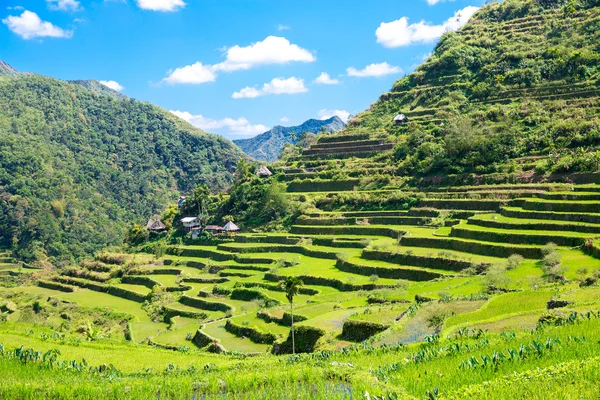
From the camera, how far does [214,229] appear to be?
56.3 metres

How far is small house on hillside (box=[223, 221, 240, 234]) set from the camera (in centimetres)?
5372

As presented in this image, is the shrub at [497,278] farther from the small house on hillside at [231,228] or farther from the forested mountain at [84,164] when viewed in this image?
the forested mountain at [84,164]

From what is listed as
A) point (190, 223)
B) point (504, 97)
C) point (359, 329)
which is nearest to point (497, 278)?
point (359, 329)

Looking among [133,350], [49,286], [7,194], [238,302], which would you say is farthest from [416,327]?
[7,194]

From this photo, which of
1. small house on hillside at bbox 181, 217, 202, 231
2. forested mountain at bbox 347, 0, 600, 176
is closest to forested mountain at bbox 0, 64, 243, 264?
small house on hillside at bbox 181, 217, 202, 231

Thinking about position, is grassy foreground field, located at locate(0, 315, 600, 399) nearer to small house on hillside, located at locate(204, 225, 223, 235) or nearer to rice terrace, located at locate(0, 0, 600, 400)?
rice terrace, located at locate(0, 0, 600, 400)

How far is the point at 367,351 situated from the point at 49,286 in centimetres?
4513

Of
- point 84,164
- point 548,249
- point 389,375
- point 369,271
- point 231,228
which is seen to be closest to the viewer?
point 389,375

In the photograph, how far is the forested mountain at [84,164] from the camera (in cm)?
8362

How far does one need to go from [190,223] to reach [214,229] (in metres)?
5.05

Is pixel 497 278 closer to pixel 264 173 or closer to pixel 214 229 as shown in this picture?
pixel 214 229

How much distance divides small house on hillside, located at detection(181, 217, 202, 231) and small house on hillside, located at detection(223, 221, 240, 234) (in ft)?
22.6

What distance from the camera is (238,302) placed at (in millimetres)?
34406

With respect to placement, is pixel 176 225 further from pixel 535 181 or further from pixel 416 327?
pixel 416 327
